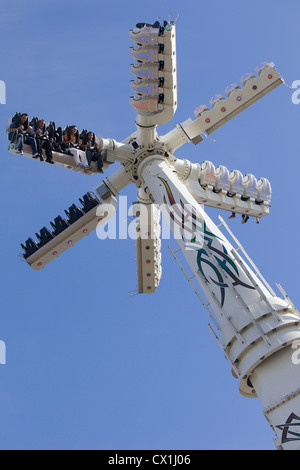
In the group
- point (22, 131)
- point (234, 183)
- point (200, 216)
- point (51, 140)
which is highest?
point (22, 131)

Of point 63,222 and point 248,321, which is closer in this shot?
point 248,321

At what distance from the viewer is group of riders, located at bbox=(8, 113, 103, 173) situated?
29000 mm

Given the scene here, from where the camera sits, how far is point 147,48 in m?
29.1

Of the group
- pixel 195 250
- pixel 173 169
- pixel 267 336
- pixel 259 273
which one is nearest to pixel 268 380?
pixel 267 336

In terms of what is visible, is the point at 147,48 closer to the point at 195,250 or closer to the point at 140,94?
the point at 140,94

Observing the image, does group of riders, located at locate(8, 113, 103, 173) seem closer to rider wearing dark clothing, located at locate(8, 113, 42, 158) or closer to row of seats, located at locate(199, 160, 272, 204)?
rider wearing dark clothing, located at locate(8, 113, 42, 158)

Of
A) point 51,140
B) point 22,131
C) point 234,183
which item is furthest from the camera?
point 234,183

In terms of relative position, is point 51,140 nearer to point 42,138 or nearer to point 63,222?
point 42,138

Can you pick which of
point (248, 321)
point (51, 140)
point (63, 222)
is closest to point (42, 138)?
point (51, 140)

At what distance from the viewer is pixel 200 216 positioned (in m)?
26.5

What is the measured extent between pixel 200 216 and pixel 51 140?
7792 millimetres

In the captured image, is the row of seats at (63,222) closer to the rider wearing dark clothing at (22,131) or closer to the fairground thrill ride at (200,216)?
the fairground thrill ride at (200,216)

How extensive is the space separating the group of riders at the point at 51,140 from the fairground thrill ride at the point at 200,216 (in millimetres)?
339

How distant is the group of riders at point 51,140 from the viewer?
29.0 meters
